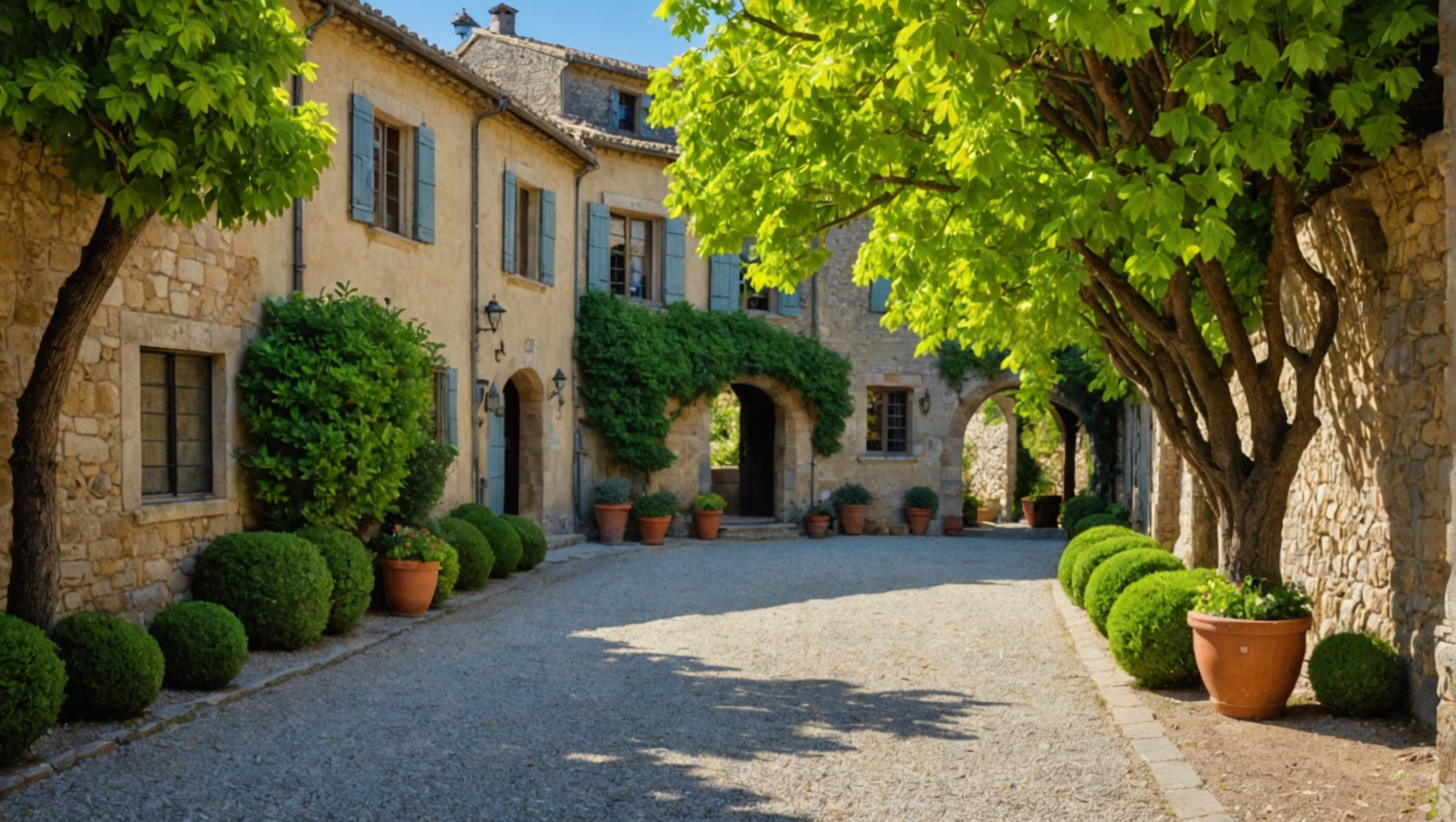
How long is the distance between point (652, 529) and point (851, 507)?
4.19 m

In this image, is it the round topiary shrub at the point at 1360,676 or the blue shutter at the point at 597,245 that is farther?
the blue shutter at the point at 597,245

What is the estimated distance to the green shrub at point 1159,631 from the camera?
6.96m

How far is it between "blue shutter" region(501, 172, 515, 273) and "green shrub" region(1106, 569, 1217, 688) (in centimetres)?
924

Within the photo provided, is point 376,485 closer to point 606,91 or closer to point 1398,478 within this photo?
A: point 1398,478

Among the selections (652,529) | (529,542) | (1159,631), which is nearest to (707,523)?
(652,529)

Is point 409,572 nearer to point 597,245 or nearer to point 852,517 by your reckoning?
point 597,245

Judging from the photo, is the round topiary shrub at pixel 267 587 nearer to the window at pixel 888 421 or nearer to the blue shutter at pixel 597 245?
the blue shutter at pixel 597 245

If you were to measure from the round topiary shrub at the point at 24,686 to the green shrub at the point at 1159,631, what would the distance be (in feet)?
18.5

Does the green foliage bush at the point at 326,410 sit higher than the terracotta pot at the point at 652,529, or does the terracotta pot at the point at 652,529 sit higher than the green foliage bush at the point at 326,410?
the green foliage bush at the point at 326,410

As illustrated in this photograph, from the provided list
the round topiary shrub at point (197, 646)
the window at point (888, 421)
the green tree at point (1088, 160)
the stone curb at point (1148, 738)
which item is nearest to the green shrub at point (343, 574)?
the round topiary shrub at point (197, 646)

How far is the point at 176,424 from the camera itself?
8664 millimetres

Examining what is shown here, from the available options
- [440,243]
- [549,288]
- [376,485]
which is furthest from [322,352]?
[549,288]

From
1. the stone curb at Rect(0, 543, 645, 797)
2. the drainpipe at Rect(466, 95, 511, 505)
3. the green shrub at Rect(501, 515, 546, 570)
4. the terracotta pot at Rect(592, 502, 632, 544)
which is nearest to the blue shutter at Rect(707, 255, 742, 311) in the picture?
the terracotta pot at Rect(592, 502, 632, 544)

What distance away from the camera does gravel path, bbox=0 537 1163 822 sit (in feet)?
16.6
